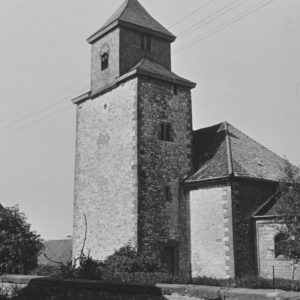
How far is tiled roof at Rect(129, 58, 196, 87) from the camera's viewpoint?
985 inches

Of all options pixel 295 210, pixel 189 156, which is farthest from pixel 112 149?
pixel 295 210

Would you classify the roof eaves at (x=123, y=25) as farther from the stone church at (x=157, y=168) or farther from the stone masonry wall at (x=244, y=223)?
the stone masonry wall at (x=244, y=223)

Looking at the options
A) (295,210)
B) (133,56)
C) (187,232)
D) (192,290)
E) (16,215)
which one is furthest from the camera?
(133,56)

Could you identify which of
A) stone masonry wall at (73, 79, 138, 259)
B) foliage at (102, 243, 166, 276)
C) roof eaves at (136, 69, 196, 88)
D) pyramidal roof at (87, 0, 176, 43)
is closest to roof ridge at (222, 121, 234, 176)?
roof eaves at (136, 69, 196, 88)

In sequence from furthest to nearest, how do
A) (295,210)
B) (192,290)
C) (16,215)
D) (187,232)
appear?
(187,232) < (16,215) < (295,210) < (192,290)

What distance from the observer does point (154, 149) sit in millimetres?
24500

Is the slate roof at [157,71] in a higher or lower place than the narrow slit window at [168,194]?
higher

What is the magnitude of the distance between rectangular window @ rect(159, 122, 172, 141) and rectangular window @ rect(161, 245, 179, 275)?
5512 mm

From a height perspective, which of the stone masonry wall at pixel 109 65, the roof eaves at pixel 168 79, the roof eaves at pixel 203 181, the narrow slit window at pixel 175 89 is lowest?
the roof eaves at pixel 203 181

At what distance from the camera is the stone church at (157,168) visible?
22.9 metres

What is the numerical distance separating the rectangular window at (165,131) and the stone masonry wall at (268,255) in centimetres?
625

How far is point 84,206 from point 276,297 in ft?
62.1

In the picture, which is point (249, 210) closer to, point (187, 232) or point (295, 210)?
point (187, 232)

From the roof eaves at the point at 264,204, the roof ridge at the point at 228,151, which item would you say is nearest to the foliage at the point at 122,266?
the roof eaves at the point at 264,204
